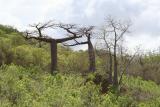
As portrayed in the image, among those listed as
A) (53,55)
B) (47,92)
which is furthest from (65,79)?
(53,55)

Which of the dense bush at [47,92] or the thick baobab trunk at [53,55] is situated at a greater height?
the thick baobab trunk at [53,55]

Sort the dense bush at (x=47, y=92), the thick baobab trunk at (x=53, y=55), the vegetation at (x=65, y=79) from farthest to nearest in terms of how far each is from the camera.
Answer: the thick baobab trunk at (x=53, y=55), the vegetation at (x=65, y=79), the dense bush at (x=47, y=92)

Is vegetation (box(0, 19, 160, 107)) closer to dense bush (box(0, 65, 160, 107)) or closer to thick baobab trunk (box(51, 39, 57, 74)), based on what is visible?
dense bush (box(0, 65, 160, 107))

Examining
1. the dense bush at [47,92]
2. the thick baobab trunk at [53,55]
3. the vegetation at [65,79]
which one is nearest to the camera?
the dense bush at [47,92]

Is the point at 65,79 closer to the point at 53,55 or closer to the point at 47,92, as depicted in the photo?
the point at 47,92

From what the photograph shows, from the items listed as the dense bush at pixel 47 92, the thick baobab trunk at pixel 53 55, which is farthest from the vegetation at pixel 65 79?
the thick baobab trunk at pixel 53 55

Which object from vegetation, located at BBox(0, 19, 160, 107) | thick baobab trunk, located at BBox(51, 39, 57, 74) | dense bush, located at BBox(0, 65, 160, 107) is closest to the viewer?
dense bush, located at BBox(0, 65, 160, 107)

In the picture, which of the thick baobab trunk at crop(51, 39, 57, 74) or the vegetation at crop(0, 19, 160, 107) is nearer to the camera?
the vegetation at crop(0, 19, 160, 107)

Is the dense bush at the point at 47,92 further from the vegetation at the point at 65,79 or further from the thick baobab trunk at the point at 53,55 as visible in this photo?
the thick baobab trunk at the point at 53,55

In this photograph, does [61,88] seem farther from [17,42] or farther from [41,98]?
[17,42]

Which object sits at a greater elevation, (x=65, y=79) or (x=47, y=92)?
(x=65, y=79)

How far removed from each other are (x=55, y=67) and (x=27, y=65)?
6.48 feet

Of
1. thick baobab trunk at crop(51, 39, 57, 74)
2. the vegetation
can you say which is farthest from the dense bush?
thick baobab trunk at crop(51, 39, 57, 74)

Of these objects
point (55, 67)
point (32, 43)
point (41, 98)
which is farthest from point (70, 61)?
point (41, 98)
